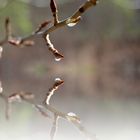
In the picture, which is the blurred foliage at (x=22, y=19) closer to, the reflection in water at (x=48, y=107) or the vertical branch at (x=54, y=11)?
the reflection in water at (x=48, y=107)

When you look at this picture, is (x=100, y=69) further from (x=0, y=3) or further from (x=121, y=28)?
(x=0, y=3)

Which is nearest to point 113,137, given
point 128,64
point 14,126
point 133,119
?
point 14,126

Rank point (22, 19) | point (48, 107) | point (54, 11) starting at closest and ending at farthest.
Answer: point (54, 11) < point (48, 107) < point (22, 19)

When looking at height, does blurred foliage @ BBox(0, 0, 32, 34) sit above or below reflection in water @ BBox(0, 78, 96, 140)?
below

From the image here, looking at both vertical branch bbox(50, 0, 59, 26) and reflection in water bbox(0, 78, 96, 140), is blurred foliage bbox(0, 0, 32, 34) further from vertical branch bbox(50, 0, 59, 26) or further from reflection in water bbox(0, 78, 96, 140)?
vertical branch bbox(50, 0, 59, 26)

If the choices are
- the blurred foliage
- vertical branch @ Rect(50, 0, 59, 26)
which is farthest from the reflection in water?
the blurred foliage

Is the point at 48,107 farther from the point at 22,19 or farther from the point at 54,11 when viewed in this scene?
the point at 22,19

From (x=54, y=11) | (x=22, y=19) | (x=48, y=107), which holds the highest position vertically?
(x=54, y=11)

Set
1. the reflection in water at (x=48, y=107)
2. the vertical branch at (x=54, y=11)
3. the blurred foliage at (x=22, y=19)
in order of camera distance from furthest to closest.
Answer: the blurred foliage at (x=22, y=19) → the reflection in water at (x=48, y=107) → the vertical branch at (x=54, y=11)

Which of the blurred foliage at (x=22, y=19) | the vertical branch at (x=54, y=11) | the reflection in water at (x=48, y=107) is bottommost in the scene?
the blurred foliage at (x=22, y=19)

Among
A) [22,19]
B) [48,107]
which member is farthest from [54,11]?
[22,19]

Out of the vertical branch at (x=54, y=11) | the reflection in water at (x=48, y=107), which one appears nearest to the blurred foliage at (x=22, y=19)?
the reflection in water at (x=48, y=107)

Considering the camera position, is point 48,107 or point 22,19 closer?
point 48,107
